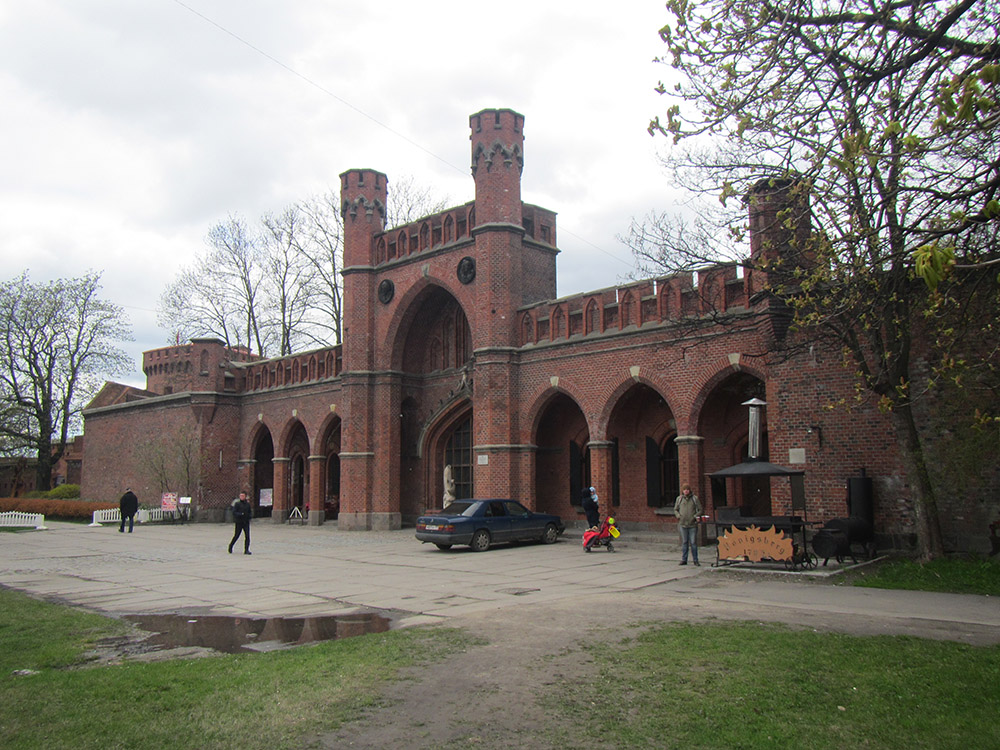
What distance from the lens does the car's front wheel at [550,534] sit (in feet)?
67.1

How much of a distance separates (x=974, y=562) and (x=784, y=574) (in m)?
2.92

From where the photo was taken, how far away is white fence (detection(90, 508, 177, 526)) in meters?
31.8

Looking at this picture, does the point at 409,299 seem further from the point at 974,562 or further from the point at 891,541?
the point at 974,562

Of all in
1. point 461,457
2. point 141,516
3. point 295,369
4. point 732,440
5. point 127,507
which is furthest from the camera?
point 295,369

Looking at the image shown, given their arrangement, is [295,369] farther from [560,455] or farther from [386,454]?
[560,455]

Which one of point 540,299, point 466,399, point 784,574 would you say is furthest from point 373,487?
point 784,574

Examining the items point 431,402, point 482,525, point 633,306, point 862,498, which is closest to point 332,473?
point 431,402

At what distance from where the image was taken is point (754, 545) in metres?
13.9

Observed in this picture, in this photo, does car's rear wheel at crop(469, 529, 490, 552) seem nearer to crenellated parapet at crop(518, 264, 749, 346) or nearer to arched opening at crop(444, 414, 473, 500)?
crenellated parapet at crop(518, 264, 749, 346)

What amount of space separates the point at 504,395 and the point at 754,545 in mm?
10416

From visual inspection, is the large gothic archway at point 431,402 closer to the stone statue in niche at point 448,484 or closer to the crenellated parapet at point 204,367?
the stone statue in niche at point 448,484

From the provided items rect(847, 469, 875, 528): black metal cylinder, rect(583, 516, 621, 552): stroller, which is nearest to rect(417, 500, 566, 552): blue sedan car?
rect(583, 516, 621, 552): stroller

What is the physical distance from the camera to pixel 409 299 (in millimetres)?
27141

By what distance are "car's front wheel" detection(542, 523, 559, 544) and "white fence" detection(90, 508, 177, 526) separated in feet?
62.9
